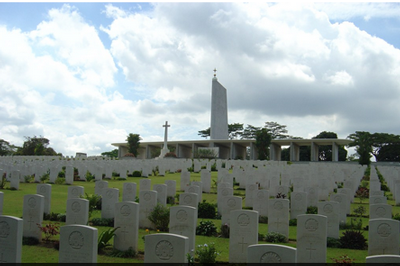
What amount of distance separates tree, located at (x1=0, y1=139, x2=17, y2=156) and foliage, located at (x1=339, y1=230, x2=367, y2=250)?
58187 mm

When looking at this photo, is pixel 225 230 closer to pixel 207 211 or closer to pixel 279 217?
pixel 279 217

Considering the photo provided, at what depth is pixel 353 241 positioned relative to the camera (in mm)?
7953

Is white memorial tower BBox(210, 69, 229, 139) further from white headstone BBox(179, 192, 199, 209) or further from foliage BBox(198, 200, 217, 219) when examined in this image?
white headstone BBox(179, 192, 199, 209)

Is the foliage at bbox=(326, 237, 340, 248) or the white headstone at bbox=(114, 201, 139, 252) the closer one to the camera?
the white headstone at bbox=(114, 201, 139, 252)

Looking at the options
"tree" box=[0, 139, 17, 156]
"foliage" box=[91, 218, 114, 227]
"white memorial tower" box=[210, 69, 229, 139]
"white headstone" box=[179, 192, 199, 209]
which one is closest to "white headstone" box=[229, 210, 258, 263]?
"white headstone" box=[179, 192, 199, 209]

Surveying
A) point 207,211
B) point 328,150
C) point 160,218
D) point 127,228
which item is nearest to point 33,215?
point 127,228

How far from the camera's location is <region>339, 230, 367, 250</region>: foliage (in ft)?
25.8

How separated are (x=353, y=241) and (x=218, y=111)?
163 ft

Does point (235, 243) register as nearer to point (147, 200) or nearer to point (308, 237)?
point (308, 237)

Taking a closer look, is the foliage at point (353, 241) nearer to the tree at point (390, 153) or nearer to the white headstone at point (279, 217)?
the white headstone at point (279, 217)

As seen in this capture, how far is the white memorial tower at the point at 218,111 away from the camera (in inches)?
2232

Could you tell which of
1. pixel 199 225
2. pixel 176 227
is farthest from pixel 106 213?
pixel 176 227

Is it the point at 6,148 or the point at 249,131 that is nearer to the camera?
the point at 6,148

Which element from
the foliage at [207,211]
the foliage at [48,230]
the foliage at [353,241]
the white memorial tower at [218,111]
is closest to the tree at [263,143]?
the white memorial tower at [218,111]
